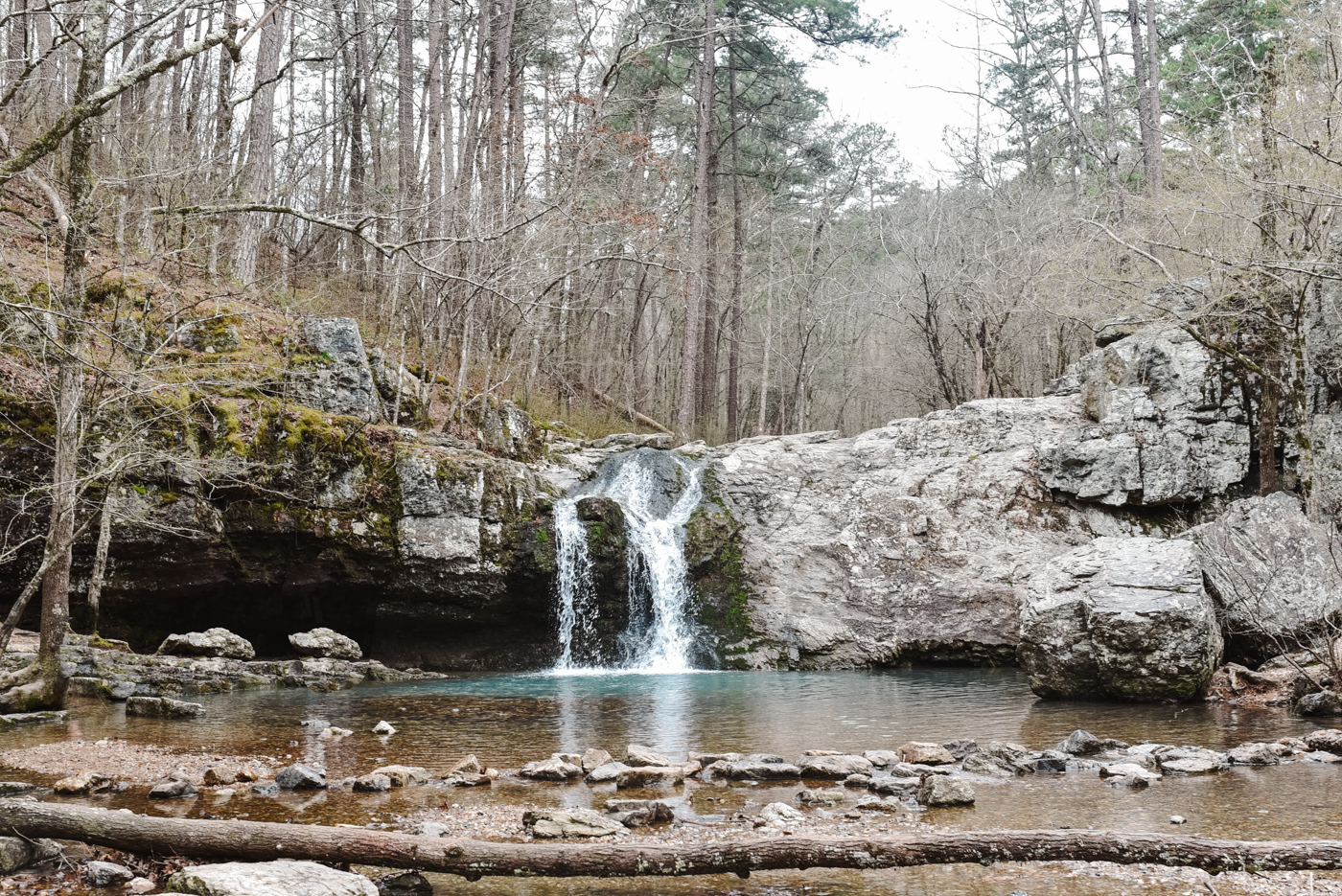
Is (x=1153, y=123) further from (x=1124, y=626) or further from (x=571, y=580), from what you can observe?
(x=571, y=580)

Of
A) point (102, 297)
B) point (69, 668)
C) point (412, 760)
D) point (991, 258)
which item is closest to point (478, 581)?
point (69, 668)

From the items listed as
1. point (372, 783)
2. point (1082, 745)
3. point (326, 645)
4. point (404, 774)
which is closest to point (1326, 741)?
point (1082, 745)

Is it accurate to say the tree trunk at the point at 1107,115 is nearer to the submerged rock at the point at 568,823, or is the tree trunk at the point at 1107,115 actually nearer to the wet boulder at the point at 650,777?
the wet boulder at the point at 650,777

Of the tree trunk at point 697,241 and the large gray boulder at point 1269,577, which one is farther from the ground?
the tree trunk at point 697,241

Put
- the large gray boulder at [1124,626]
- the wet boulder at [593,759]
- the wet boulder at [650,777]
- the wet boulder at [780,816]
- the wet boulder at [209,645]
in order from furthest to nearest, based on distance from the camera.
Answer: the wet boulder at [209,645] → the large gray boulder at [1124,626] → the wet boulder at [593,759] → the wet boulder at [650,777] → the wet boulder at [780,816]

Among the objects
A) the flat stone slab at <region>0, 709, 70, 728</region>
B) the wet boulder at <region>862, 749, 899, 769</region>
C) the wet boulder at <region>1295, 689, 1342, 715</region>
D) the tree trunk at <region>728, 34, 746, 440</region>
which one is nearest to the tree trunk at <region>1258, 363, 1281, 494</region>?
the wet boulder at <region>1295, 689, 1342, 715</region>

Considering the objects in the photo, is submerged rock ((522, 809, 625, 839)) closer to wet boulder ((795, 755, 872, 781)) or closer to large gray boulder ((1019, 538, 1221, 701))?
wet boulder ((795, 755, 872, 781))

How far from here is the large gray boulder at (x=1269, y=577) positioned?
9.86 m

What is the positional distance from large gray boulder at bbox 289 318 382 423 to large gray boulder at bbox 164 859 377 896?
11.5 metres

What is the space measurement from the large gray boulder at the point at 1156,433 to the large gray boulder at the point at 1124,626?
5.44 meters

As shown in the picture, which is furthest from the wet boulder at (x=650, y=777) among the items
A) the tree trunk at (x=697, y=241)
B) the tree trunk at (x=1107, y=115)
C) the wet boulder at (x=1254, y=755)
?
the tree trunk at (x=1107, y=115)

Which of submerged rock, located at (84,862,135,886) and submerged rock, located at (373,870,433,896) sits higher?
submerged rock, located at (84,862,135,886)

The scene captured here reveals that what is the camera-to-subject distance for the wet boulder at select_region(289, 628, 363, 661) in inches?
531

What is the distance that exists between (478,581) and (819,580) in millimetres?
6044
